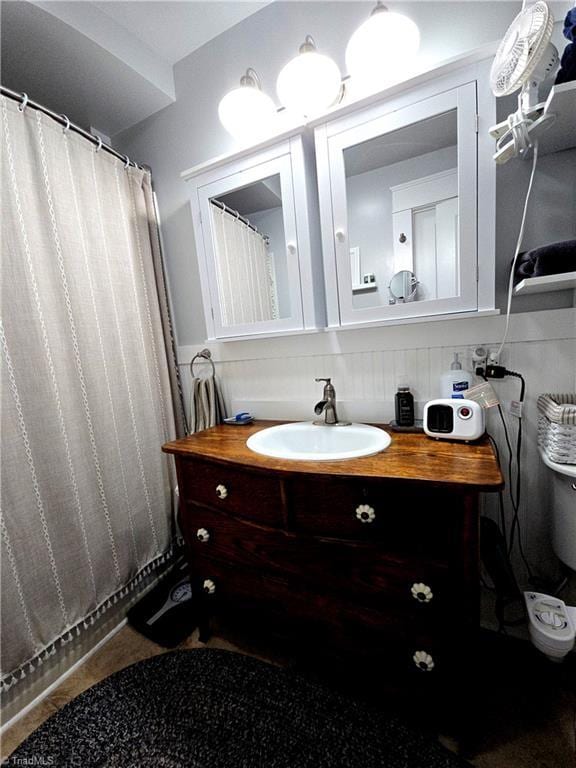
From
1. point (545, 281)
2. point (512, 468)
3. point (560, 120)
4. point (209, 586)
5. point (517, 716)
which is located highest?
point (560, 120)

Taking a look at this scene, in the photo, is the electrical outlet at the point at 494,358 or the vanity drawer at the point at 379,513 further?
the electrical outlet at the point at 494,358

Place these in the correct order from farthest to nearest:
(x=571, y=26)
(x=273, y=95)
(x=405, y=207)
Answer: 1. (x=273, y=95)
2. (x=405, y=207)
3. (x=571, y=26)

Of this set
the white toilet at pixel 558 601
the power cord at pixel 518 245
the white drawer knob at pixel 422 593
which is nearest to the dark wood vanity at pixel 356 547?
the white drawer knob at pixel 422 593

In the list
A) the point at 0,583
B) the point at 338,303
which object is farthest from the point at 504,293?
the point at 0,583

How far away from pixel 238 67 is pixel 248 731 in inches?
93.2

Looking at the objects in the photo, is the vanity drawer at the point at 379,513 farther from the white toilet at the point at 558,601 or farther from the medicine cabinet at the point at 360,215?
the medicine cabinet at the point at 360,215

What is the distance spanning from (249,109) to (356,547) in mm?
1533

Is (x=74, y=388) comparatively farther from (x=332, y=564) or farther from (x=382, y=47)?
(x=382, y=47)

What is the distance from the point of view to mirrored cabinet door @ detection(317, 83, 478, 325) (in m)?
0.91

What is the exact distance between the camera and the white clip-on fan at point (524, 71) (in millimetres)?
678

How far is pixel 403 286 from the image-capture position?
1036 millimetres

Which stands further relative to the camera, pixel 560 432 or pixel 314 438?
pixel 314 438

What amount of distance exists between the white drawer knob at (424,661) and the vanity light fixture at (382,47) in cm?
162

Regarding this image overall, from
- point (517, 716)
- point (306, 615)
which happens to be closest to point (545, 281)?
point (306, 615)
